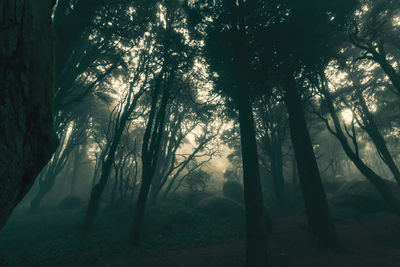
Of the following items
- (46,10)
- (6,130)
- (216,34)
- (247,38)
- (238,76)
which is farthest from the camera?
(216,34)

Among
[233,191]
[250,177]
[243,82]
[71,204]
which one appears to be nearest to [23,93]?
[250,177]

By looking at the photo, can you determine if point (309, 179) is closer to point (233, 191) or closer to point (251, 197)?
point (251, 197)

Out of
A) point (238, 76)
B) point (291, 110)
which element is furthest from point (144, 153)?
point (291, 110)

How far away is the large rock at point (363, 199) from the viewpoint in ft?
38.6

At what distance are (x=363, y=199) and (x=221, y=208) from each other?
9.25 meters

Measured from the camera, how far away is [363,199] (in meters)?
12.4

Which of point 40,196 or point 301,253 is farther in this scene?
point 40,196

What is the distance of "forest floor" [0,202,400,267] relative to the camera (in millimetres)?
6035

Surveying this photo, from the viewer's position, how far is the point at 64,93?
8688 mm

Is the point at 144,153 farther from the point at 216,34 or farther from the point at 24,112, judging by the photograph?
the point at 24,112

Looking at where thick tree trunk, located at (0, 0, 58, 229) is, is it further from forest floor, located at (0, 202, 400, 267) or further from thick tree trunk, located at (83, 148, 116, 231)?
thick tree trunk, located at (83, 148, 116, 231)

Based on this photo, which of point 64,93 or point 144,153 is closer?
point 64,93

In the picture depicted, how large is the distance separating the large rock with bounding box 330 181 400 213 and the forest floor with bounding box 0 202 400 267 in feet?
4.69

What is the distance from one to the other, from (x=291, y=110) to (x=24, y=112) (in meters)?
9.15
